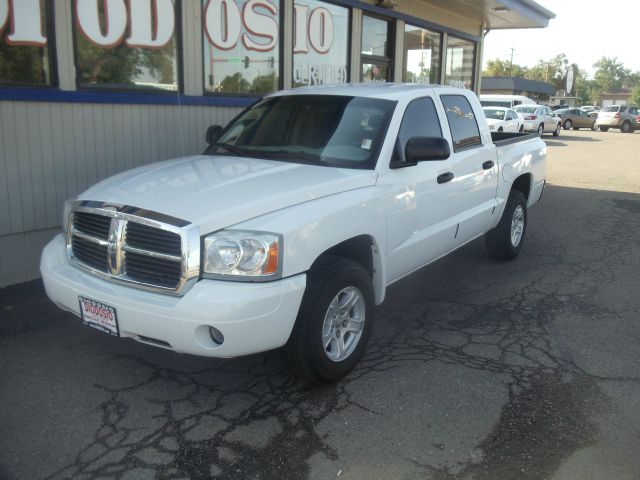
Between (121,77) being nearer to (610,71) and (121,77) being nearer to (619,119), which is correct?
(619,119)

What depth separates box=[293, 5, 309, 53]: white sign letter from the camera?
8.95 meters

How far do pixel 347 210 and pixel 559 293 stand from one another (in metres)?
3.02

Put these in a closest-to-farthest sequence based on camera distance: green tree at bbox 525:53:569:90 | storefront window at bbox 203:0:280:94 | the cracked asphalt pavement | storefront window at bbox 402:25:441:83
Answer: the cracked asphalt pavement
storefront window at bbox 203:0:280:94
storefront window at bbox 402:25:441:83
green tree at bbox 525:53:569:90

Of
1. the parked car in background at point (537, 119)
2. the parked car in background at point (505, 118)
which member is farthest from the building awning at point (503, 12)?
the parked car in background at point (537, 119)

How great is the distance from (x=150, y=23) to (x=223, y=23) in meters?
1.20

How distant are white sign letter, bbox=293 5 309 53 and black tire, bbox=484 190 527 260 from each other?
13.8 feet

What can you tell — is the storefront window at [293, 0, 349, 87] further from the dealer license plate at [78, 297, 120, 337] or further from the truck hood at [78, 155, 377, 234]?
the dealer license plate at [78, 297, 120, 337]

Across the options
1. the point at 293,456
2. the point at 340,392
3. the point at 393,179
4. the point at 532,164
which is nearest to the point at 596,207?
the point at 532,164

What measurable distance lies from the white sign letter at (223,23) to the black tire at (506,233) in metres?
4.06

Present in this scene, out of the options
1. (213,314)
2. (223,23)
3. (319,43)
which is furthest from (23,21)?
(319,43)

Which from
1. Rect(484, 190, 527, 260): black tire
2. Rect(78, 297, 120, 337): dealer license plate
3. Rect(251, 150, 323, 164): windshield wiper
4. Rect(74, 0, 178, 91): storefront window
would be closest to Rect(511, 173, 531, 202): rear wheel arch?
Rect(484, 190, 527, 260): black tire

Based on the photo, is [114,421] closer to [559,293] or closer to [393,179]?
[393,179]

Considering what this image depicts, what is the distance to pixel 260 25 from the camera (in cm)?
835

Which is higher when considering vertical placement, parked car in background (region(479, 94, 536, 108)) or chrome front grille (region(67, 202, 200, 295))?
parked car in background (region(479, 94, 536, 108))
